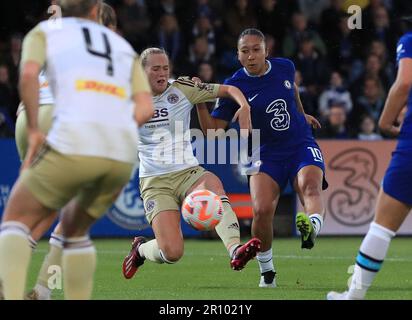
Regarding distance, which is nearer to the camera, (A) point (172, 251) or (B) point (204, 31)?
(A) point (172, 251)

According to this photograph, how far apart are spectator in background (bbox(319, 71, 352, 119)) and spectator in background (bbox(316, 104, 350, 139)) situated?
482 mm

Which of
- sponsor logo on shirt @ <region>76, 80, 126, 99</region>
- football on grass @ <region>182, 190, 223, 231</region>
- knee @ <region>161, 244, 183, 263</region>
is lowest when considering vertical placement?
knee @ <region>161, 244, 183, 263</region>

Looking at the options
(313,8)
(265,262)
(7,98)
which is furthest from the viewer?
(313,8)

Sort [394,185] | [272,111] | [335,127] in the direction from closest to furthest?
1. [394,185]
2. [272,111]
3. [335,127]

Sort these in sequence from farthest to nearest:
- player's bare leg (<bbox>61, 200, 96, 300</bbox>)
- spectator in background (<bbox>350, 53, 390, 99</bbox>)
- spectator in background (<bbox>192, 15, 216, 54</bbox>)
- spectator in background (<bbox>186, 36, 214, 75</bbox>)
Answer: spectator in background (<bbox>350, 53, 390, 99</bbox>) < spectator in background (<bbox>192, 15, 216, 54</bbox>) < spectator in background (<bbox>186, 36, 214, 75</bbox>) < player's bare leg (<bbox>61, 200, 96, 300</bbox>)

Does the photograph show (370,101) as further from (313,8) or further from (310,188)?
(310,188)

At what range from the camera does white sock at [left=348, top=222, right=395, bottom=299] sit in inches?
265

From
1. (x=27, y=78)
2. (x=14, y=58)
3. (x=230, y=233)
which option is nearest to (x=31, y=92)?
(x=27, y=78)

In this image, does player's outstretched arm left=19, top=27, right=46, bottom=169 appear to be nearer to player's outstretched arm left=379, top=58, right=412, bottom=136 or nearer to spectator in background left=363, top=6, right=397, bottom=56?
player's outstretched arm left=379, top=58, right=412, bottom=136

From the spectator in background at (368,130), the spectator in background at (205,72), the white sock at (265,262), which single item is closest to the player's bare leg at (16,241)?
the white sock at (265,262)

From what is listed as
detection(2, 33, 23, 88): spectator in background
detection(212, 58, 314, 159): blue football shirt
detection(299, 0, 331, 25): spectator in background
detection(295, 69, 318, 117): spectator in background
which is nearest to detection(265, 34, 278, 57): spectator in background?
detection(295, 69, 318, 117): spectator in background

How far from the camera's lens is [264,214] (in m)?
9.40

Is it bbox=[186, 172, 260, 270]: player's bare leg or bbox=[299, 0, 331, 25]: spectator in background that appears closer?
bbox=[186, 172, 260, 270]: player's bare leg

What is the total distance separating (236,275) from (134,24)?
24.7 ft
